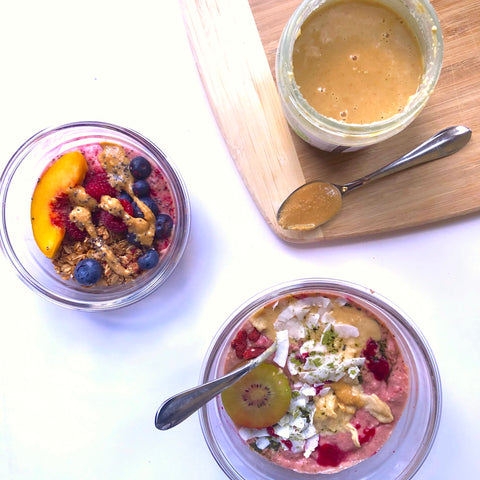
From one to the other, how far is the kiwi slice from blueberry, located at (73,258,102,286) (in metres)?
0.49

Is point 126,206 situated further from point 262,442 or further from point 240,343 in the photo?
point 262,442

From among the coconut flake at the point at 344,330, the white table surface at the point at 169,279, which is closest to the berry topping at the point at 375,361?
the coconut flake at the point at 344,330

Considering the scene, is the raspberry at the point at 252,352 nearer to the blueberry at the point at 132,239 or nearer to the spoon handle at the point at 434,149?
the blueberry at the point at 132,239

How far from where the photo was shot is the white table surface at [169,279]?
1.47 m

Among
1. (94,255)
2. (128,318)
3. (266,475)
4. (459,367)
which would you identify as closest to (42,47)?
(94,255)

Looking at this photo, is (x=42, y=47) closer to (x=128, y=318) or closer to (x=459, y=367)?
(x=128, y=318)

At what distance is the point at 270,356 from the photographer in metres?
1.42

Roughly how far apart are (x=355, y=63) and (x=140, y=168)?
0.63 m

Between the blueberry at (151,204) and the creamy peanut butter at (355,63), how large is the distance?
50 centimetres

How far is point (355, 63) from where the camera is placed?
125 centimetres

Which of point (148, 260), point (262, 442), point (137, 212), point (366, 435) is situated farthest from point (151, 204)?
point (366, 435)

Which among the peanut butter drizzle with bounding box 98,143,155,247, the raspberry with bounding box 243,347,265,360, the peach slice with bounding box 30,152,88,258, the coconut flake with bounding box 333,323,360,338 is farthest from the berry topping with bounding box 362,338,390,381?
the peach slice with bounding box 30,152,88,258

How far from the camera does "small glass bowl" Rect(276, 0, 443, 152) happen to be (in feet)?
3.86

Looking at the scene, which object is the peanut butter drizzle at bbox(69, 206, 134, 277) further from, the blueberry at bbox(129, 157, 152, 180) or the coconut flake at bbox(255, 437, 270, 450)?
the coconut flake at bbox(255, 437, 270, 450)
